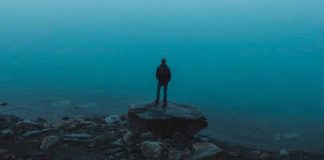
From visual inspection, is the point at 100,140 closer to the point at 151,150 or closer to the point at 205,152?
the point at 151,150

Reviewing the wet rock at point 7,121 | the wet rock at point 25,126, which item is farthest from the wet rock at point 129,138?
the wet rock at point 7,121

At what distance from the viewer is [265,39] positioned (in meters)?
60.5

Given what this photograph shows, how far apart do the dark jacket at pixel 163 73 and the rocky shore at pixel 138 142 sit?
1.47 meters

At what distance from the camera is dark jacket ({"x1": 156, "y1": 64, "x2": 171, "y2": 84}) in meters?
21.8

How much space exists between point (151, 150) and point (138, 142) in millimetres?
1882

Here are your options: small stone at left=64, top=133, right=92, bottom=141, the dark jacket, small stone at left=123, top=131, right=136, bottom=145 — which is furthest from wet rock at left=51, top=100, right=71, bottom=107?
the dark jacket

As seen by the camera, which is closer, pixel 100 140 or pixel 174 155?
pixel 174 155

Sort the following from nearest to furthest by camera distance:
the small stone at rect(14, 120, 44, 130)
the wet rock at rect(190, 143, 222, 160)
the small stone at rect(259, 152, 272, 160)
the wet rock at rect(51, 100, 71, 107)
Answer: the wet rock at rect(190, 143, 222, 160), the small stone at rect(259, 152, 272, 160), the small stone at rect(14, 120, 44, 130), the wet rock at rect(51, 100, 71, 107)

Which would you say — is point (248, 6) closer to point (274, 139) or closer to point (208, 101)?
point (208, 101)

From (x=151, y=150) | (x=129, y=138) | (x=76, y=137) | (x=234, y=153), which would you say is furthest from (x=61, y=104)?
(x=151, y=150)

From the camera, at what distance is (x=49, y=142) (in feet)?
69.5

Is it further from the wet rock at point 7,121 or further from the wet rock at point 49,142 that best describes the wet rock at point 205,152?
the wet rock at point 7,121

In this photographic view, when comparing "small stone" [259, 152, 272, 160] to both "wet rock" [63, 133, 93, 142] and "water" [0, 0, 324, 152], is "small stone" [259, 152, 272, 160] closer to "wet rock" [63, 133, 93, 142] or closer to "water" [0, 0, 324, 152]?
"water" [0, 0, 324, 152]

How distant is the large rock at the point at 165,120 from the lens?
22062 millimetres
